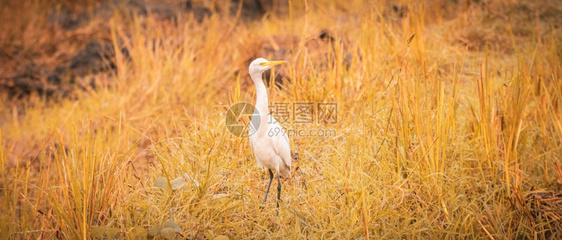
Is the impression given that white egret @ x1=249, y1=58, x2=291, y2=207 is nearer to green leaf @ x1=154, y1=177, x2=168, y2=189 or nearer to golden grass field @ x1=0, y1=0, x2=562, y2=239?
golden grass field @ x1=0, y1=0, x2=562, y2=239

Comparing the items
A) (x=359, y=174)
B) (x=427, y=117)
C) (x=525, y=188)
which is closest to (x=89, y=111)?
(x=359, y=174)

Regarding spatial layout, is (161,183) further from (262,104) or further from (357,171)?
(357,171)

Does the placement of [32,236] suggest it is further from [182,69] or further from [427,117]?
[182,69]

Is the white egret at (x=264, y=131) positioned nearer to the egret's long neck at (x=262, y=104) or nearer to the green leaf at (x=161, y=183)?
the egret's long neck at (x=262, y=104)

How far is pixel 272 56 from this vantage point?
4250mm

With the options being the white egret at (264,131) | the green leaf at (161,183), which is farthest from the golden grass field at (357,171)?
the white egret at (264,131)

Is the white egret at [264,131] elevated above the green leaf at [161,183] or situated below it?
above

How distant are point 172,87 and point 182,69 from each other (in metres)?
0.22

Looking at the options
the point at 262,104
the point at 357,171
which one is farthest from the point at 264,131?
the point at 357,171

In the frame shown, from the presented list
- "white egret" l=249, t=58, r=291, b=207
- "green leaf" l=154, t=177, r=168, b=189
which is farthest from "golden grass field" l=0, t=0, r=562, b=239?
"white egret" l=249, t=58, r=291, b=207

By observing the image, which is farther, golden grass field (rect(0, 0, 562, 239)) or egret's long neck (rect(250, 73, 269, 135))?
egret's long neck (rect(250, 73, 269, 135))

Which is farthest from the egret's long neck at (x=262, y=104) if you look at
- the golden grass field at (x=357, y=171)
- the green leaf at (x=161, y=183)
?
the green leaf at (x=161, y=183)

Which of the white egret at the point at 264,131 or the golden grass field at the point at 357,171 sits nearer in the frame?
the golden grass field at the point at 357,171

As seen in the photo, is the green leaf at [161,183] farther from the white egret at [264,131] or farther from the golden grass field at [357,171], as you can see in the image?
the white egret at [264,131]
